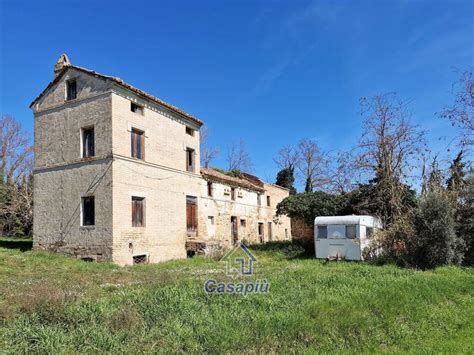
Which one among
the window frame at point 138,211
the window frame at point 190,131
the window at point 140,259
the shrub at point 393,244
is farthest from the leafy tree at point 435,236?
the window frame at point 190,131

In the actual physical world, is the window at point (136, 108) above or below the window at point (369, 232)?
above

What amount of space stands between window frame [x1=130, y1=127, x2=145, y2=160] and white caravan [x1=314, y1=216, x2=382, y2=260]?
912cm

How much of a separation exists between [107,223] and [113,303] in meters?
9.52

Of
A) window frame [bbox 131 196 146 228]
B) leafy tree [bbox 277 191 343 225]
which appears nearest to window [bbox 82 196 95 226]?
window frame [bbox 131 196 146 228]

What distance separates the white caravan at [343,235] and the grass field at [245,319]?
7.08m

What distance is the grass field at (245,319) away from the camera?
199 inches

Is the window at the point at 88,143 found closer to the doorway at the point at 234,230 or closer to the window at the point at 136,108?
the window at the point at 136,108

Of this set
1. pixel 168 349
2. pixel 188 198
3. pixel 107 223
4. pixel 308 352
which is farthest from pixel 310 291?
pixel 188 198

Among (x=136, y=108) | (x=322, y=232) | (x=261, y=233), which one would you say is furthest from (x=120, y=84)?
(x=261, y=233)

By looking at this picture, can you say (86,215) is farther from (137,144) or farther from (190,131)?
(190,131)

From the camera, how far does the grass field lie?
507 cm

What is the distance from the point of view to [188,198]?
68.6ft

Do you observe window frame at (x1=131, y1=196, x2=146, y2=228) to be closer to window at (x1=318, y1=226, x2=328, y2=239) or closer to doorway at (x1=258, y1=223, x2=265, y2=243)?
Result: window at (x1=318, y1=226, x2=328, y2=239)

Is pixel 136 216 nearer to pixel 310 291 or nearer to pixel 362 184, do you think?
pixel 310 291
